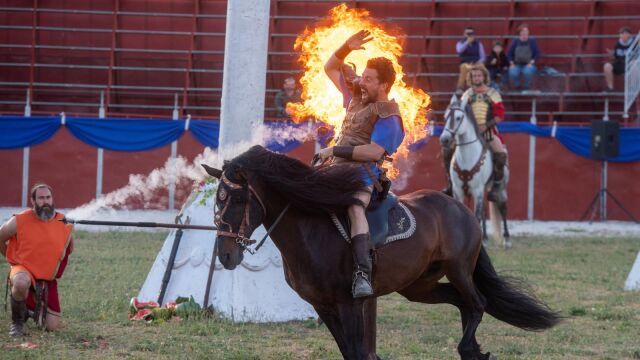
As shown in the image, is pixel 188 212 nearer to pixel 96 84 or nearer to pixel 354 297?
pixel 354 297

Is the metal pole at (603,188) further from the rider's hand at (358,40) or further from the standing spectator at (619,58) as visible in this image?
the rider's hand at (358,40)

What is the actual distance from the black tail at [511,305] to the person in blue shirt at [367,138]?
61.3 inches

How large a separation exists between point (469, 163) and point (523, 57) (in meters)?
6.87

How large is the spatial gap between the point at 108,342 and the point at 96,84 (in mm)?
17406

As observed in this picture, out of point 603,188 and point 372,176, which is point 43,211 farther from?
point 603,188

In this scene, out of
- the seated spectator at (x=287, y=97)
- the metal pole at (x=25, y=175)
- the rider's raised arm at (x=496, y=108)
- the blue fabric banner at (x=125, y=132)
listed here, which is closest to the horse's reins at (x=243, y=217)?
the rider's raised arm at (x=496, y=108)

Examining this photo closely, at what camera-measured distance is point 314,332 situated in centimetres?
915

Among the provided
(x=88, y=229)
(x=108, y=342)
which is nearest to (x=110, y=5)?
(x=88, y=229)

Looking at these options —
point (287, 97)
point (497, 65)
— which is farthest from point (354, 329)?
point (497, 65)

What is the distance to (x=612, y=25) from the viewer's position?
80.5 feet

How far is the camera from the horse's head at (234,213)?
6.35 m

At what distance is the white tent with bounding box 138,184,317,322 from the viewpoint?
955cm

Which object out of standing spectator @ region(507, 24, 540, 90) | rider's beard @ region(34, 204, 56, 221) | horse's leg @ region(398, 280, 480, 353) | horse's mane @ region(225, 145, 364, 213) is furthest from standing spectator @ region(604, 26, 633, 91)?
horse's mane @ region(225, 145, 364, 213)

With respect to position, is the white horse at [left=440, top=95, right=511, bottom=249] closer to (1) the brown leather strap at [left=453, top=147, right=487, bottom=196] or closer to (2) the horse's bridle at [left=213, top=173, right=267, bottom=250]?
(1) the brown leather strap at [left=453, top=147, right=487, bottom=196]
